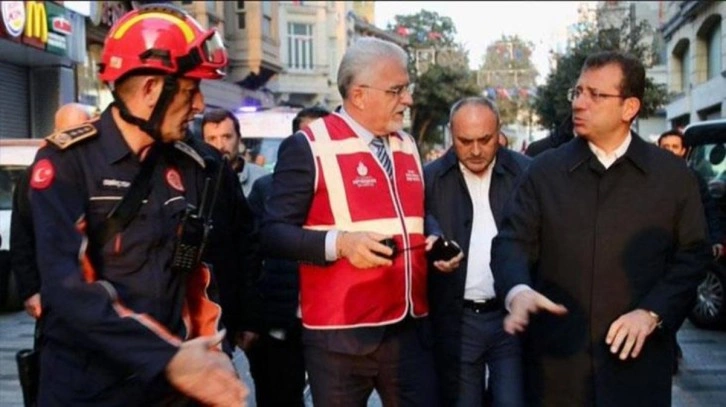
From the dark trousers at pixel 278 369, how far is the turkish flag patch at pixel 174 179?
211 centimetres

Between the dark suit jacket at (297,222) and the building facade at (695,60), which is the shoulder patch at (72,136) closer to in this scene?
the dark suit jacket at (297,222)

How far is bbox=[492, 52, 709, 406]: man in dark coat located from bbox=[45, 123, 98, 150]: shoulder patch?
161 centimetres

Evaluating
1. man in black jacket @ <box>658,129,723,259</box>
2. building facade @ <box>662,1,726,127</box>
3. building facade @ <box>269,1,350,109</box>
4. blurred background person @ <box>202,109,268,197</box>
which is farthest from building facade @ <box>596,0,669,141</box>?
blurred background person @ <box>202,109,268,197</box>

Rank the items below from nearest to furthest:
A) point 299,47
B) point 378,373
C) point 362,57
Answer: point 378,373 < point 362,57 < point 299,47

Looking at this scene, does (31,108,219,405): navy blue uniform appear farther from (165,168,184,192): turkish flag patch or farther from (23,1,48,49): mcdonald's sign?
(23,1,48,49): mcdonald's sign

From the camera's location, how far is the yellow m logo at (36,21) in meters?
19.1

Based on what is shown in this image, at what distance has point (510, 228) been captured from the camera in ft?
13.1

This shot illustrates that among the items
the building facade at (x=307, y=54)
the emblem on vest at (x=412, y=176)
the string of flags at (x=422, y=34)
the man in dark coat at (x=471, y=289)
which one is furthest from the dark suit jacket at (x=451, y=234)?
the string of flags at (x=422, y=34)

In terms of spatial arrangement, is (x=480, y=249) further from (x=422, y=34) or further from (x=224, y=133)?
(x=422, y=34)

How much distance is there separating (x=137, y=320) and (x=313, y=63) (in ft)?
170

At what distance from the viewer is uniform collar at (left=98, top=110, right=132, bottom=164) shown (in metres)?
2.93

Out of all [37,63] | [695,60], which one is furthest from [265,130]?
[695,60]

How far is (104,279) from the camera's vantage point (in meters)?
2.85

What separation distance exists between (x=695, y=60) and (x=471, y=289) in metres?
27.6
